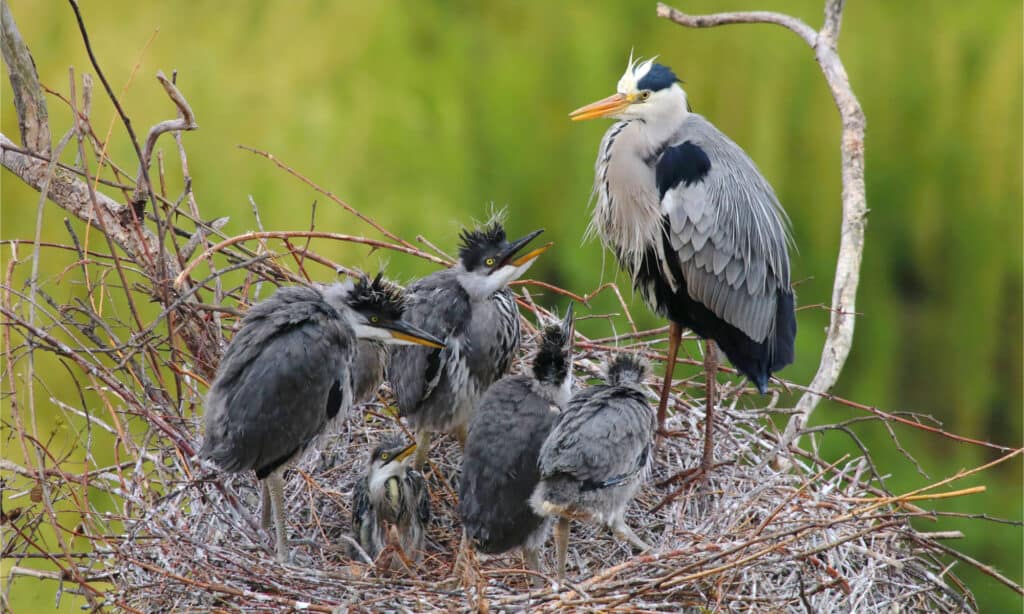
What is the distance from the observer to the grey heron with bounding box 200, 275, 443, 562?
2.28 metres

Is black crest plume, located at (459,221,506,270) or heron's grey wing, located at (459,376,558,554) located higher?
black crest plume, located at (459,221,506,270)

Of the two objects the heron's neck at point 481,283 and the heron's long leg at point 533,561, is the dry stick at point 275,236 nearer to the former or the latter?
the heron's neck at point 481,283

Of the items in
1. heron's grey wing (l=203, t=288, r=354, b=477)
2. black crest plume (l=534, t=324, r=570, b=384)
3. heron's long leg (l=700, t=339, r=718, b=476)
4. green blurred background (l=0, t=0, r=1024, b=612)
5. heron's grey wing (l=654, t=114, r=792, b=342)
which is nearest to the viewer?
heron's grey wing (l=203, t=288, r=354, b=477)

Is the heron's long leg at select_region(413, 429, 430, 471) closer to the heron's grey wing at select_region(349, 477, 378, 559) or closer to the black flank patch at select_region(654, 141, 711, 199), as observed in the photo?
the heron's grey wing at select_region(349, 477, 378, 559)

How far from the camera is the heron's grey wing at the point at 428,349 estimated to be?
8.77 ft

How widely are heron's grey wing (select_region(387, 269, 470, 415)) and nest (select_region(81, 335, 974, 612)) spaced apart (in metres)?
0.28

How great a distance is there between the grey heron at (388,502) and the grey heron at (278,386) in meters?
0.18

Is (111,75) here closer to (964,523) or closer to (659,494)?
(659,494)

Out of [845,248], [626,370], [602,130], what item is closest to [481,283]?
[626,370]

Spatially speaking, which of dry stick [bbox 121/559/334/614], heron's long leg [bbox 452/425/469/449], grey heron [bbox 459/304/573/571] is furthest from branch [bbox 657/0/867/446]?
dry stick [bbox 121/559/334/614]

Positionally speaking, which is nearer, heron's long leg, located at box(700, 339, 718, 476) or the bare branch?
the bare branch

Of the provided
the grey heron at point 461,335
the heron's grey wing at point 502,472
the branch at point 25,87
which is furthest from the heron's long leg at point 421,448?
the branch at point 25,87

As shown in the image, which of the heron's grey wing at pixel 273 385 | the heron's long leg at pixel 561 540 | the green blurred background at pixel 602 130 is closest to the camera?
the heron's grey wing at pixel 273 385

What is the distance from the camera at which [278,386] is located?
2.29 meters
